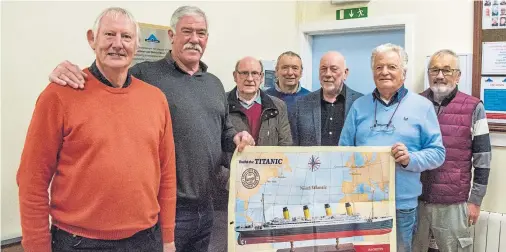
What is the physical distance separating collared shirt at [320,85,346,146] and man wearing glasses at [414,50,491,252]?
54 centimetres

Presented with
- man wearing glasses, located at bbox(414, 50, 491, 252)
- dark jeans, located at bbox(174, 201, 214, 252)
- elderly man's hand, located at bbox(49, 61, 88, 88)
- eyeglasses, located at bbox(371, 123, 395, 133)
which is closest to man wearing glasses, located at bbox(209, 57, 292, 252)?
dark jeans, located at bbox(174, 201, 214, 252)

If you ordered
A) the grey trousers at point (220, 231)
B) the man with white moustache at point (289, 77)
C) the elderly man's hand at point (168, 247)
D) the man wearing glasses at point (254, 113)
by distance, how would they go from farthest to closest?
the man with white moustache at point (289, 77) → the man wearing glasses at point (254, 113) → the grey trousers at point (220, 231) → the elderly man's hand at point (168, 247)

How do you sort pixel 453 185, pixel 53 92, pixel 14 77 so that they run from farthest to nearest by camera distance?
pixel 453 185, pixel 14 77, pixel 53 92

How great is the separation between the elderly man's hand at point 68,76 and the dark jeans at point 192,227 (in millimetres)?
677

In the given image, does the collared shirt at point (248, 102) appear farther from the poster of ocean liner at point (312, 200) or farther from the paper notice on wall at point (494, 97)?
the paper notice on wall at point (494, 97)

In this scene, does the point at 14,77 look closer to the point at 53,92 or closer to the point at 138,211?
the point at 53,92

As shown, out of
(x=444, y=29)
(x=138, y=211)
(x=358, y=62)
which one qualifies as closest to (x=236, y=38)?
(x=358, y=62)

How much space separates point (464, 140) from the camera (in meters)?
2.53

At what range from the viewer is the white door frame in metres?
3.52

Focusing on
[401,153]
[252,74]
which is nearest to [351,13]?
[252,74]

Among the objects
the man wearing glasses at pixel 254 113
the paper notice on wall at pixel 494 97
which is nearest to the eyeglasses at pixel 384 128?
the man wearing glasses at pixel 254 113

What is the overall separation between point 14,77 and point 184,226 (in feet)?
3.41

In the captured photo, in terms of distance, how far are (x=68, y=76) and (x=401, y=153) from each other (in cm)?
139

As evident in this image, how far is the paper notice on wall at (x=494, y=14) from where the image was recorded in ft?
10.1
